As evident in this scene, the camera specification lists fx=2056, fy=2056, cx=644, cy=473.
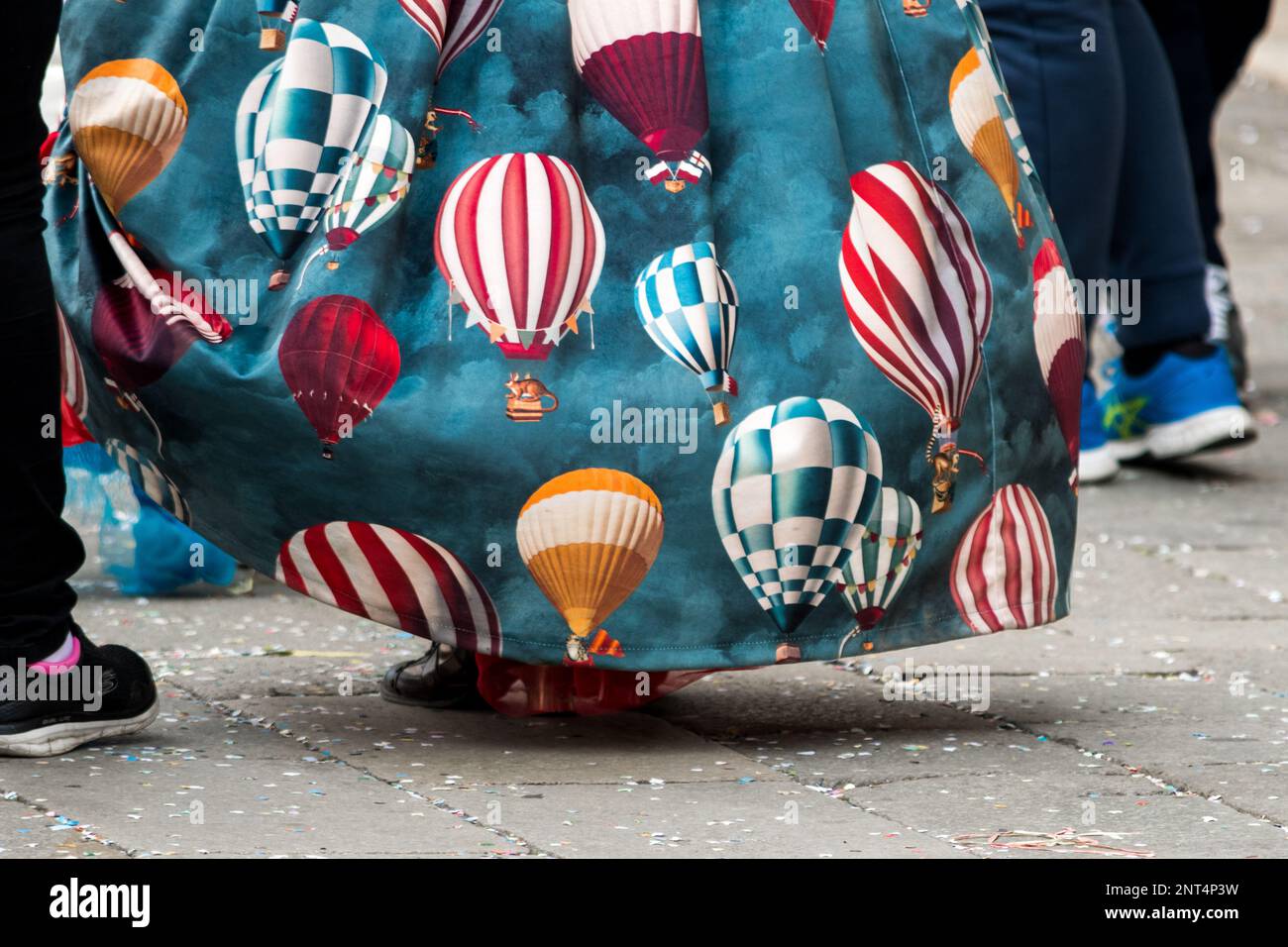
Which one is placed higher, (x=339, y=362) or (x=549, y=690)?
(x=339, y=362)

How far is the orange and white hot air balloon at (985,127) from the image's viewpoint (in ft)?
7.68

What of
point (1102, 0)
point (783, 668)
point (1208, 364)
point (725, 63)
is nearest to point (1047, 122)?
point (1102, 0)

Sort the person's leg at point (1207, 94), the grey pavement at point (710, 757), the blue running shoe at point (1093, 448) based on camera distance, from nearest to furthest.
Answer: the grey pavement at point (710, 757) < the blue running shoe at point (1093, 448) < the person's leg at point (1207, 94)

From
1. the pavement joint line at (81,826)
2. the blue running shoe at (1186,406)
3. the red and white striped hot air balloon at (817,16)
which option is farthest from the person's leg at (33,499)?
the blue running shoe at (1186,406)

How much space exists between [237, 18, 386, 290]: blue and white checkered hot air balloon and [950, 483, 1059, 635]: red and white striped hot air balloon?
0.81 m

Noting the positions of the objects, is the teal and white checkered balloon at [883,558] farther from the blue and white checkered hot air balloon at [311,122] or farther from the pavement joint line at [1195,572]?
the pavement joint line at [1195,572]

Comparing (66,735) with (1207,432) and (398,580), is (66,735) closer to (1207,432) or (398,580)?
(398,580)

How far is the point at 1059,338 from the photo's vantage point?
2.42 meters

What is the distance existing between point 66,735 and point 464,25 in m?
0.88

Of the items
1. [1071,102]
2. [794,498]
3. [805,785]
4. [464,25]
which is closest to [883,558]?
[794,498]

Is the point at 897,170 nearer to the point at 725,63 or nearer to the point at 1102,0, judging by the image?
the point at 725,63

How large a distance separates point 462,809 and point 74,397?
2.32 feet

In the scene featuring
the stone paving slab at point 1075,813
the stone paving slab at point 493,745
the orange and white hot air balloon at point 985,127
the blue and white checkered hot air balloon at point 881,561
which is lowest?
the stone paving slab at point 1075,813

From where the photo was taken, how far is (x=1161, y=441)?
439 centimetres
